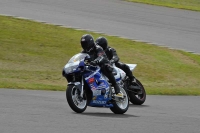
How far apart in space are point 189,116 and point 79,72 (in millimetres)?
2496

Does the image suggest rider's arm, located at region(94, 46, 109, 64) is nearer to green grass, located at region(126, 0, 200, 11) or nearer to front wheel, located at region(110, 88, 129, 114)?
front wheel, located at region(110, 88, 129, 114)

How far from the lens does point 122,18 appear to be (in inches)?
1059

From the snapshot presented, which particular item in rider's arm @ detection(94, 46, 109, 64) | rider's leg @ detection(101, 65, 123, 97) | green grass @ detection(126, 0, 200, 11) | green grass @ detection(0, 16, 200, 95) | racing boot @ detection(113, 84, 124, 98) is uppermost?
green grass @ detection(126, 0, 200, 11)

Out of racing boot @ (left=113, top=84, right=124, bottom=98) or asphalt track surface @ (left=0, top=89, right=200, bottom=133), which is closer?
asphalt track surface @ (left=0, top=89, right=200, bottom=133)

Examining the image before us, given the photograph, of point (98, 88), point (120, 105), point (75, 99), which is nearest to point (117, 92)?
point (120, 105)

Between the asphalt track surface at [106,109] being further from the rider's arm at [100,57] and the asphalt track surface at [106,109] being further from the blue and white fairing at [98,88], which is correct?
the rider's arm at [100,57]

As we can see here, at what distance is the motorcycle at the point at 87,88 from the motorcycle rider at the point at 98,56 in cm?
8

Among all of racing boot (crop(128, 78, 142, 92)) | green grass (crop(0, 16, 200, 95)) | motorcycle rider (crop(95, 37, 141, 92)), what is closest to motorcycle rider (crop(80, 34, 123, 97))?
motorcycle rider (crop(95, 37, 141, 92))

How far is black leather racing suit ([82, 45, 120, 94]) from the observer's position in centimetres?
1216

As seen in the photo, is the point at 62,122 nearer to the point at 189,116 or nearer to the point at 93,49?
the point at 93,49

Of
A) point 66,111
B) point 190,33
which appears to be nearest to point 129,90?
point 66,111

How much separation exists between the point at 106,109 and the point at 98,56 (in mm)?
1723

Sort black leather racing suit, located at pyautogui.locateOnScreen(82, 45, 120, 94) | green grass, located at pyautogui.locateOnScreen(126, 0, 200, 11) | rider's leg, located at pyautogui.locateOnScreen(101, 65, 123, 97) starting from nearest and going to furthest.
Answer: black leather racing suit, located at pyautogui.locateOnScreen(82, 45, 120, 94) < rider's leg, located at pyautogui.locateOnScreen(101, 65, 123, 97) < green grass, located at pyautogui.locateOnScreen(126, 0, 200, 11)

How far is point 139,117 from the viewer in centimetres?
1191
